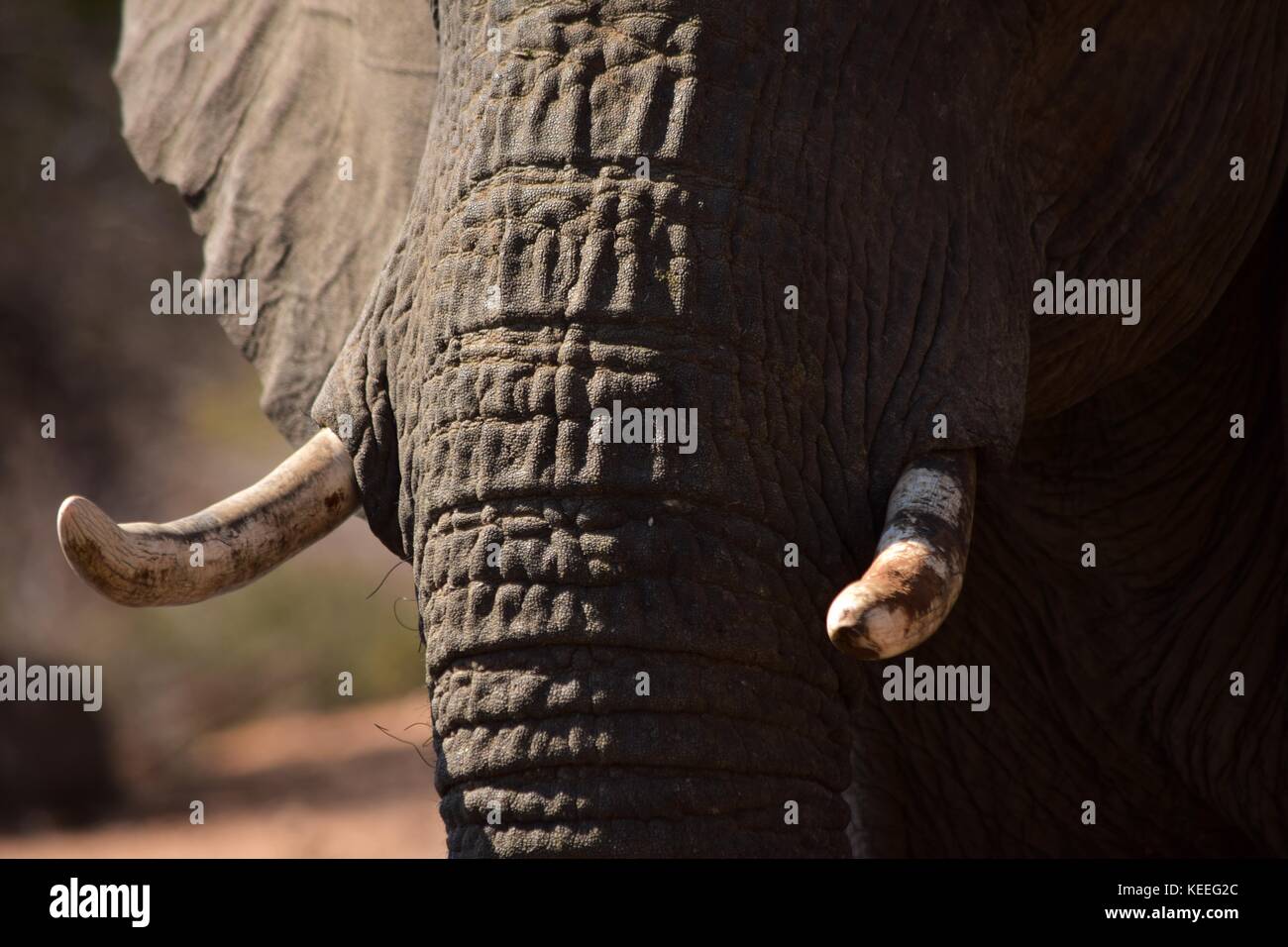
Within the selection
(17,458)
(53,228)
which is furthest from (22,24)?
(17,458)

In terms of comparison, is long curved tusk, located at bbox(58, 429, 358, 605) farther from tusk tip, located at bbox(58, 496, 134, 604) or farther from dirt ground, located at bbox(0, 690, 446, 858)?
dirt ground, located at bbox(0, 690, 446, 858)

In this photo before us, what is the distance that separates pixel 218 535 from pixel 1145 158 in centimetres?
108

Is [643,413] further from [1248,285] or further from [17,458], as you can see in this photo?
[17,458]

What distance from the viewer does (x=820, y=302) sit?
1829mm

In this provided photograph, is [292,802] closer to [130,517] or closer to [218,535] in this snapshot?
[130,517]

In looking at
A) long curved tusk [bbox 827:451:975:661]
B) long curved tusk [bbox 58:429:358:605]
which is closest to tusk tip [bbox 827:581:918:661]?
long curved tusk [bbox 827:451:975:661]

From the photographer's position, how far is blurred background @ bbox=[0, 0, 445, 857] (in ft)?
29.2

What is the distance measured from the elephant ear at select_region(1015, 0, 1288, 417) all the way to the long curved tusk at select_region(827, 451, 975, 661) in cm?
36

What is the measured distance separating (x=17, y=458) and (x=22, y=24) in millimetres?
2257

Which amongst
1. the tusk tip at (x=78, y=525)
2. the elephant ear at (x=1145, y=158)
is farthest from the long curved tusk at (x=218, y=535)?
the elephant ear at (x=1145, y=158)

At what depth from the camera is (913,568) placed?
163 centimetres

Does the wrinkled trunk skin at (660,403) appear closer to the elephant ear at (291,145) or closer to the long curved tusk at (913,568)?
the long curved tusk at (913,568)

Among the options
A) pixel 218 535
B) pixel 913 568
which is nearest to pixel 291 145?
pixel 218 535
